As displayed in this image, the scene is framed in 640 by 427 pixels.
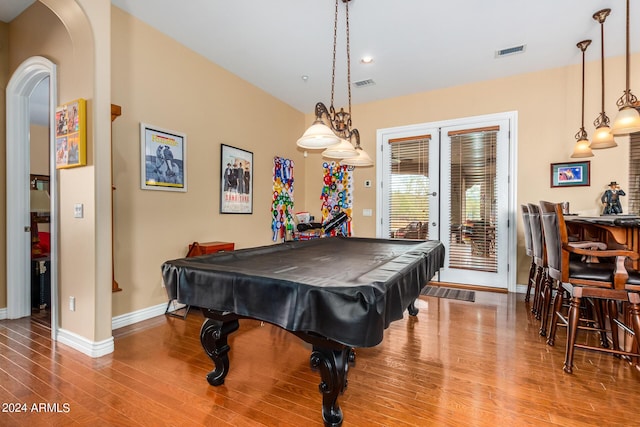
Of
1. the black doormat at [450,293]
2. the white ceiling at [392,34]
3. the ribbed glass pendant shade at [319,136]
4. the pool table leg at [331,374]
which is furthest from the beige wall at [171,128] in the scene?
the black doormat at [450,293]

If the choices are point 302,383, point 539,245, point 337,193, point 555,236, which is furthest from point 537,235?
point 337,193

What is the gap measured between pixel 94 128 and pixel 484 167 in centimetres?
465

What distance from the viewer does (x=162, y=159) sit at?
327 cm

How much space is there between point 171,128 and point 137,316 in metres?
2.01

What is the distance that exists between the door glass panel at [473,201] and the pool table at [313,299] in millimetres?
2797

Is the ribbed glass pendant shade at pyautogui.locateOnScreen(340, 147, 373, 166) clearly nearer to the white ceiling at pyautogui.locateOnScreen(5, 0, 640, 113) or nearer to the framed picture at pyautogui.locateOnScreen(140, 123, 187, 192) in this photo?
the white ceiling at pyautogui.locateOnScreen(5, 0, 640, 113)

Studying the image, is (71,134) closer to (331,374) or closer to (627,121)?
(331,374)

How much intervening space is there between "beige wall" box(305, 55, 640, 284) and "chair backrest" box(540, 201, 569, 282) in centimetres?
215

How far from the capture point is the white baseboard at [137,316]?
289 centimetres

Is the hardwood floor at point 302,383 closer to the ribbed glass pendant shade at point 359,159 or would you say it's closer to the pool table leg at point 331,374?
the pool table leg at point 331,374

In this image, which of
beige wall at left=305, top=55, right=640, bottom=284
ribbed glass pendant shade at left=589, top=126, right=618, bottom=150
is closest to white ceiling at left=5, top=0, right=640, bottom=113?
beige wall at left=305, top=55, right=640, bottom=284

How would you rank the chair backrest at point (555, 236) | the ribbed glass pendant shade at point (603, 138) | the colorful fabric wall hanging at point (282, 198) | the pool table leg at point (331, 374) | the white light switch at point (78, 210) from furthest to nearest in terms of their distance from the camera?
the colorful fabric wall hanging at point (282, 198) < the ribbed glass pendant shade at point (603, 138) < the white light switch at point (78, 210) < the chair backrest at point (555, 236) < the pool table leg at point (331, 374)

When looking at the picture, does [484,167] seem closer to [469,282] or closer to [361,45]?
[469,282]

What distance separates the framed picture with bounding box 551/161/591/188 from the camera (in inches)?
153
